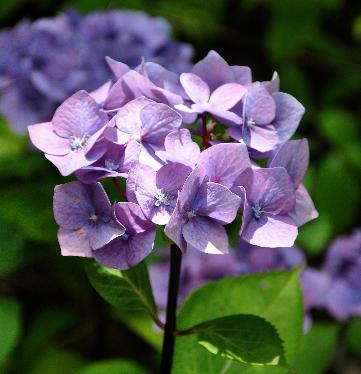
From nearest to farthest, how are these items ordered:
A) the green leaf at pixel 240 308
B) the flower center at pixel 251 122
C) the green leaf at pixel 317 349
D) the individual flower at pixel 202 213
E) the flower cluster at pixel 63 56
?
the individual flower at pixel 202 213 < the flower center at pixel 251 122 < the green leaf at pixel 240 308 < the green leaf at pixel 317 349 < the flower cluster at pixel 63 56

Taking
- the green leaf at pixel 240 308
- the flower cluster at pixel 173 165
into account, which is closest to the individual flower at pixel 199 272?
the green leaf at pixel 240 308

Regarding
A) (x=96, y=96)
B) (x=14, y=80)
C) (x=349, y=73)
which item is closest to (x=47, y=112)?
(x=14, y=80)

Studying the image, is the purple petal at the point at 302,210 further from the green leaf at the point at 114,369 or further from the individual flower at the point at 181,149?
the green leaf at the point at 114,369

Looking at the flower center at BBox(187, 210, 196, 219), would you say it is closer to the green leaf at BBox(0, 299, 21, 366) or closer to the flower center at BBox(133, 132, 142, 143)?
the flower center at BBox(133, 132, 142, 143)

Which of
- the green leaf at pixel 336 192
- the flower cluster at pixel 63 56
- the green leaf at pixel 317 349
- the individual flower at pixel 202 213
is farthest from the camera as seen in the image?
the green leaf at pixel 336 192

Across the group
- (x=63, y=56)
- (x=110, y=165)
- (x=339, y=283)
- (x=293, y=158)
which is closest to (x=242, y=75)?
(x=293, y=158)

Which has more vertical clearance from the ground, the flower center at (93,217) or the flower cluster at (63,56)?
the flower center at (93,217)

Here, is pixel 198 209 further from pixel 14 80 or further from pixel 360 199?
pixel 360 199

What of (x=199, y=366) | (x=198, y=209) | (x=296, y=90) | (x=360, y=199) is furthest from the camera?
(x=296, y=90)
